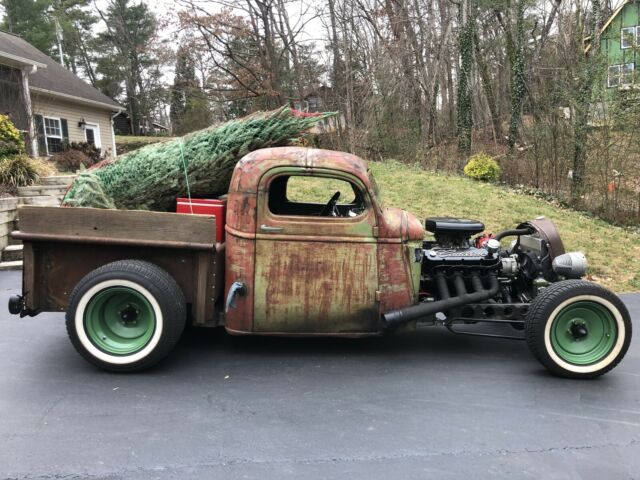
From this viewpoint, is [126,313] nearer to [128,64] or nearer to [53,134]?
[53,134]

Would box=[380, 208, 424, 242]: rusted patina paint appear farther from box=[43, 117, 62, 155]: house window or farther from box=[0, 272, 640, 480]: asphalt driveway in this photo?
box=[43, 117, 62, 155]: house window

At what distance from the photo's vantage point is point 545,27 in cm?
1856

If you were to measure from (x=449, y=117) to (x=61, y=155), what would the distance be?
47.4 ft

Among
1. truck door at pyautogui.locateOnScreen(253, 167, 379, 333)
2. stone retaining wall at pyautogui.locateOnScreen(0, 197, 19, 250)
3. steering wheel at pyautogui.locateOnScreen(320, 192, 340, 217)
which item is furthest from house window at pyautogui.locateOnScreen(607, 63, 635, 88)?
stone retaining wall at pyautogui.locateOnScreen(0, 197, 19, 250)

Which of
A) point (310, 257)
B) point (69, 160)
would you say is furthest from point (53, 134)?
point (310, 257)

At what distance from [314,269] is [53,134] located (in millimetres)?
17607

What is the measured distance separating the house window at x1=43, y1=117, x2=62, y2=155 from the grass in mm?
12305

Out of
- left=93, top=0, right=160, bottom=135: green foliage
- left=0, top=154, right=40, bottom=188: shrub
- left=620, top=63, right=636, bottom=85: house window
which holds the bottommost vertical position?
left=0, top=154, right=40, bottom=188: shrub

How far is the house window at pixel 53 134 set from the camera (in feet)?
56.7

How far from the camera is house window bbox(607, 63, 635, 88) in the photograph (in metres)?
10.1

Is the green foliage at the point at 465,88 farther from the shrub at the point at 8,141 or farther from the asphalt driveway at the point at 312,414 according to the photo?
the asphalt driveway at the point at 312,414

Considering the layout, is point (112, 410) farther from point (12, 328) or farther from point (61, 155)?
point (61, 155)

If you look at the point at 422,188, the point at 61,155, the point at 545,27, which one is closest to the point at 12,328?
the point at 422,188

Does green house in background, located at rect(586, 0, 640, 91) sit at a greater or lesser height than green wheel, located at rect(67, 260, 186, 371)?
greater
